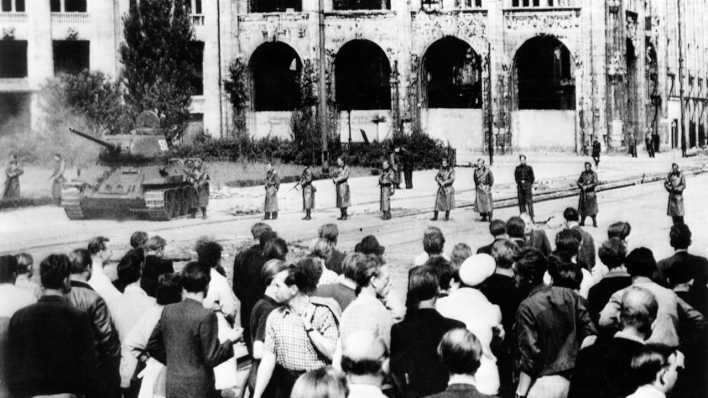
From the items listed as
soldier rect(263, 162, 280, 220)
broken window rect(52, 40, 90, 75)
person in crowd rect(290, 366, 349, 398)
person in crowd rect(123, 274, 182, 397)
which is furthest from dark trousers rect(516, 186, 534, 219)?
broken window rect(52, 40, 90, 75)

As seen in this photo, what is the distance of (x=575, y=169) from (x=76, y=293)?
3551 centimetres

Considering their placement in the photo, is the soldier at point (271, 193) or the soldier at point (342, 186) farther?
the soldier at point (342, 186)

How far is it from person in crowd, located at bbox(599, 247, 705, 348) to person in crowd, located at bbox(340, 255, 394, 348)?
1.73 m

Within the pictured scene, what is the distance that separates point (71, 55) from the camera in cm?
4856

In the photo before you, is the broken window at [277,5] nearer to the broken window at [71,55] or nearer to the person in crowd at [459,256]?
the broken window at [71,55]

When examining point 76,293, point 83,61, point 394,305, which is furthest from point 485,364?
point 83,61

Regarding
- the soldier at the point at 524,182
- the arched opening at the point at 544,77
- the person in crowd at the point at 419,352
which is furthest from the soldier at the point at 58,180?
the arched opening at the point at 544,77

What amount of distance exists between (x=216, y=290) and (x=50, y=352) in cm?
258

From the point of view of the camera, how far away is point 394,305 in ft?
25.1

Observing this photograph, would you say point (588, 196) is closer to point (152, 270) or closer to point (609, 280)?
point (609, 280)

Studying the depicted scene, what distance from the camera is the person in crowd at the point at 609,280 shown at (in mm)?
7836

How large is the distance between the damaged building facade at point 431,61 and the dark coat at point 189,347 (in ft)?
133

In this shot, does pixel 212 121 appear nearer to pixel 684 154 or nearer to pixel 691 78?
pixel 684 154

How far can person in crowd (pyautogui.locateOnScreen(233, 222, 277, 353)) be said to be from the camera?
354 inches
